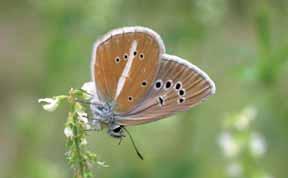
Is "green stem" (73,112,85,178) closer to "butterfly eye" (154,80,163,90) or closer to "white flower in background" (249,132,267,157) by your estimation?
"butterfly eye" (154,80,163,90)

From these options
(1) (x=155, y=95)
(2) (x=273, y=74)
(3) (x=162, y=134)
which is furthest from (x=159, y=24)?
(1) (x=155, y=95)

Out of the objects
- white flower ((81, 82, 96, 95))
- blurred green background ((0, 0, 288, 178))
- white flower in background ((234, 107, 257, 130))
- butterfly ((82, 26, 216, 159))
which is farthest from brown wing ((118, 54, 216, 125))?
blurred green background ((0, 0, 288, 178))

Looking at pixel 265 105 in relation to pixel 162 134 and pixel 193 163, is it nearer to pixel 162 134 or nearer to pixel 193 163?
pixel 193 163

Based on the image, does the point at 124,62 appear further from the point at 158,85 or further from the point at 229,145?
the point at 229,145

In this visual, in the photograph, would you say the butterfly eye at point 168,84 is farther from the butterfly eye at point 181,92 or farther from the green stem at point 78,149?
the green stem at point 78,149

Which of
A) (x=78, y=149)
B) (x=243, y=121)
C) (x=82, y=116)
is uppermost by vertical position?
(x=243, y=121)

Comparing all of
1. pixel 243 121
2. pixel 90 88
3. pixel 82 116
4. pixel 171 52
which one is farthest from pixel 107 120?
pixel 171 52
